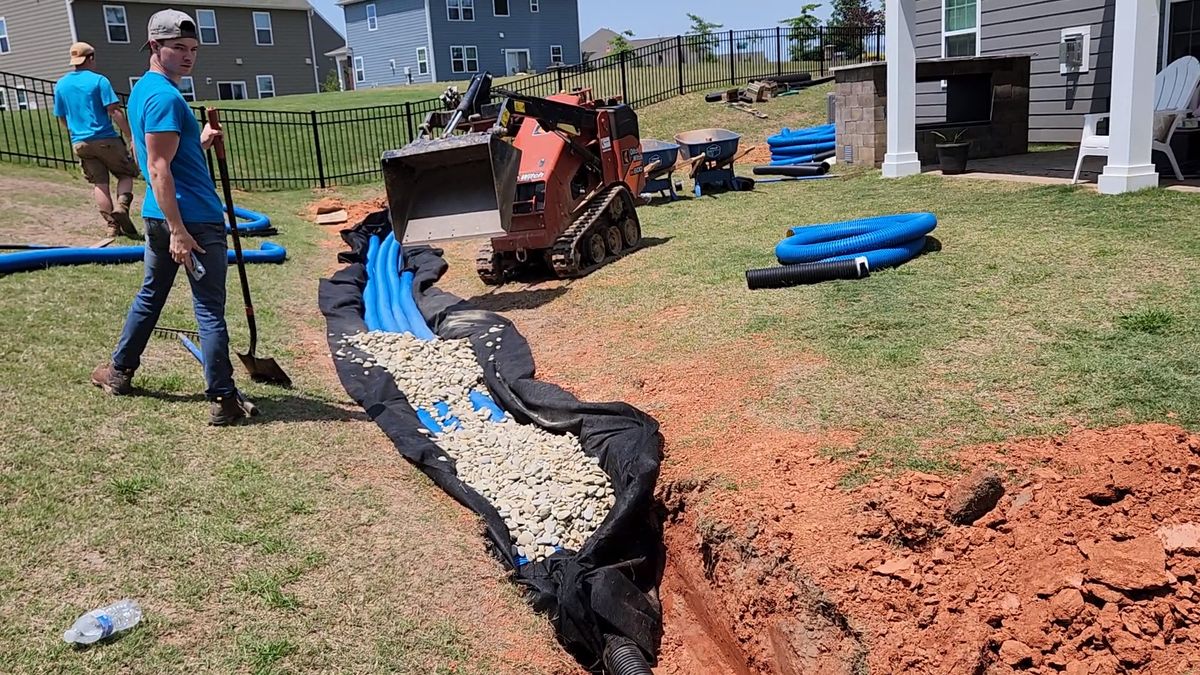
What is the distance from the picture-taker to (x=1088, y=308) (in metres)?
5.37

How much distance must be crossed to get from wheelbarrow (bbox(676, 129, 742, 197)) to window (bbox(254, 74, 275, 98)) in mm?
26264

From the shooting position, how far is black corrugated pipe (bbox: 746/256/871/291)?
22.3 feet

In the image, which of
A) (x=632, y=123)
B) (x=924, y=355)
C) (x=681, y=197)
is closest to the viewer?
(x=924, y=355)

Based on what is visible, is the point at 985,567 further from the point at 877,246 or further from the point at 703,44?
the point at 703,44

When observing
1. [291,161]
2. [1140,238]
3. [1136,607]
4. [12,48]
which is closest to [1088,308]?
[1140,238]

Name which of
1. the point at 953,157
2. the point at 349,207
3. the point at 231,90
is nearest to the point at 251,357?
the point at 349,207

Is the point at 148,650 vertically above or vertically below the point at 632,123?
below

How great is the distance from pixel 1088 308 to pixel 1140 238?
75.0 inches

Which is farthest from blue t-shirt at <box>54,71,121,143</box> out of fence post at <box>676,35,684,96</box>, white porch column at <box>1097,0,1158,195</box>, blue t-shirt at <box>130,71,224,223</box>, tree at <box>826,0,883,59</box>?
tree at <box>826,0,883,59</box>

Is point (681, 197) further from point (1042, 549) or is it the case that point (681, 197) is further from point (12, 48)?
point (12, 48)

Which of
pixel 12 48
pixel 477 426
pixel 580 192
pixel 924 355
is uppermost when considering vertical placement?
pixel 12 48

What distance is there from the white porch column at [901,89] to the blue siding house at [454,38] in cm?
2599

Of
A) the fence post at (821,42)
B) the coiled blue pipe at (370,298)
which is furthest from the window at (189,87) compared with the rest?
the coiled blue pipe at (370,298)

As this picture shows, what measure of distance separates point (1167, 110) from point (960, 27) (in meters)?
6.24
